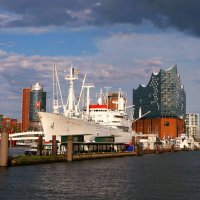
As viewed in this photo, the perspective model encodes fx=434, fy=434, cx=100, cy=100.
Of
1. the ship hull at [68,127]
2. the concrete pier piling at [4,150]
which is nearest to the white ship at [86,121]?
the ship hull at [68,127]

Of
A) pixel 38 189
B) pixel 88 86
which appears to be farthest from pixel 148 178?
pixel 88 86

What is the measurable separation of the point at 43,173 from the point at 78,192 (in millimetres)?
21873

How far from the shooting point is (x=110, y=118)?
17088 centimetres

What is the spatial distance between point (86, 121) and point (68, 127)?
1023cm

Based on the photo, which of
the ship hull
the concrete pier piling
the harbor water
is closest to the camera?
the harbor water

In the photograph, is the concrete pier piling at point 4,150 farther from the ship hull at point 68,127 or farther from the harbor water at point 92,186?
the ship hull at point 68,127

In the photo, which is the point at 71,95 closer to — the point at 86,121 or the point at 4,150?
the point at 86,121

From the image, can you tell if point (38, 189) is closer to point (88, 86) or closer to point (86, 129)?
point (86, 129)

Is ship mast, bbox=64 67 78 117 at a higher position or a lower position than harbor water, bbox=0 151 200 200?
higher

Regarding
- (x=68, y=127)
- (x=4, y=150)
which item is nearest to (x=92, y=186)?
(x=4, y=150)

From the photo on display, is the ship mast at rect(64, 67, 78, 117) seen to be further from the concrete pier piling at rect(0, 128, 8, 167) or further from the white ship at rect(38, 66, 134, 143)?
the concrete pier piling at rect(0, 128, 8, 167)

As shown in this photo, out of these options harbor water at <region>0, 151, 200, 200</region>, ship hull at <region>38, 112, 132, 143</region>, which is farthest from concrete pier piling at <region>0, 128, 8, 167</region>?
ship hull at <region>38, 112, 132, 143</region>

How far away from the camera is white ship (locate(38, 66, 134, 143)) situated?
455 feet

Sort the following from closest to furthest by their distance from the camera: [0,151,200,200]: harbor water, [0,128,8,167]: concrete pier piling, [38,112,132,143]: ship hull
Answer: [0,151,200,200]: harbor water → [0,128,8,167]: concrete pier piling → [38,112,132,143]: ship hull
